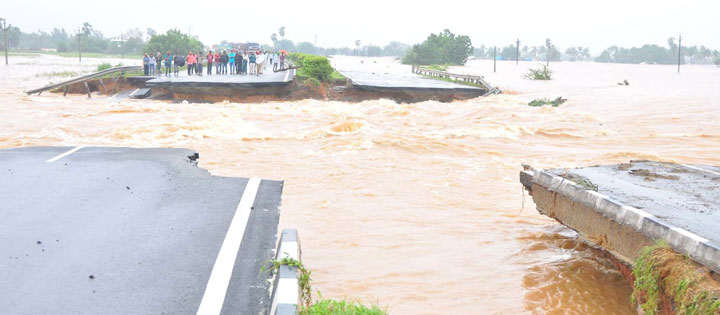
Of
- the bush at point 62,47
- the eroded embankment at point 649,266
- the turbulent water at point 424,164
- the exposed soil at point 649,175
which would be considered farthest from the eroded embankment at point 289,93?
the bush at point 62,47

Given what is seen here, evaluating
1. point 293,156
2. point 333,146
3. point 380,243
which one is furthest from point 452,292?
point 333,146

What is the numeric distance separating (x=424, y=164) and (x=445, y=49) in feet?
292

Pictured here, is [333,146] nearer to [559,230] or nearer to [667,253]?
[559,230]

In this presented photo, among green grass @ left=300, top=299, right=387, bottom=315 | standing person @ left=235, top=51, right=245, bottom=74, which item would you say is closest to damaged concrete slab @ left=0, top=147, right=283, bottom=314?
green grass @ left=300, top=299, right=387, bottom=315

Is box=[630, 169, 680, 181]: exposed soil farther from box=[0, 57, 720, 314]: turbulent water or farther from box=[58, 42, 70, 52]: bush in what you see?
box=[58, 42, 70, 52]: bush

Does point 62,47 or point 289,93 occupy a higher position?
point 62,47

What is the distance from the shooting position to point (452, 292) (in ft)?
20.1

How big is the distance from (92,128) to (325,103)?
1197cm

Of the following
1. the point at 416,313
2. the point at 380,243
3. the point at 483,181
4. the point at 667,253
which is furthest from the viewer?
the point at 483,181

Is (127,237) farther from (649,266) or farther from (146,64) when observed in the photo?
(146,64)

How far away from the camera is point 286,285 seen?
391cm

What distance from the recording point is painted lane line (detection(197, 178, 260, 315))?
Result: 381 cm

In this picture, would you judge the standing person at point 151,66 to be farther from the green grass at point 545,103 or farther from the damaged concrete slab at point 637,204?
the damaged concrete slab at point 637,204

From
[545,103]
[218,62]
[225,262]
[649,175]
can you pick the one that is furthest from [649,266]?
[218,62]
